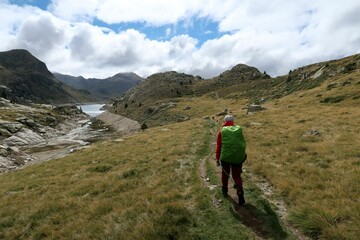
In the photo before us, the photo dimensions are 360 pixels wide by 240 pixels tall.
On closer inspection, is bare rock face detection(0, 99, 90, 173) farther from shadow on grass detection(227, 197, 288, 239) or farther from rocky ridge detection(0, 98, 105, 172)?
shadow on grass detection(227, 197, 288, 239)

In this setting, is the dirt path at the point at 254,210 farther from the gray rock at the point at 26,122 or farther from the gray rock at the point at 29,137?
the gray rock at the point at 26,122

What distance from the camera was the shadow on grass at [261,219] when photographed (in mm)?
9266

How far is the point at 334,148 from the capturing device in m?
18.0

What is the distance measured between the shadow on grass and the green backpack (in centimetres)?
171

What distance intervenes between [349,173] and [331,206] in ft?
12.8

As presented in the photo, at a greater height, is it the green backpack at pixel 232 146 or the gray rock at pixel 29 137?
the green backpack at pixel 232 146

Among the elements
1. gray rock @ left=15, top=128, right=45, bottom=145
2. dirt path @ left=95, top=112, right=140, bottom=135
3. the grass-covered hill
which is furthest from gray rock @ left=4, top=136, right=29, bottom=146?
the grass-covered hill

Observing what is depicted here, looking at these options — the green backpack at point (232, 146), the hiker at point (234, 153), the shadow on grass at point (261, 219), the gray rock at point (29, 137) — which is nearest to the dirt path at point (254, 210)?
the shadow on grass at point (261, 219)

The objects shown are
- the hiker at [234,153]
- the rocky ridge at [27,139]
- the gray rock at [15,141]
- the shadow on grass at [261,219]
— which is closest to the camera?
the shadow on grass at [261,219]

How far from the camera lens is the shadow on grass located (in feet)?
30.4

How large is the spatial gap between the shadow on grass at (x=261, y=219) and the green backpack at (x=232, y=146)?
5.61ft

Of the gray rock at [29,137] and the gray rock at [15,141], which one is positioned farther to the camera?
the gray rock at [29,137]

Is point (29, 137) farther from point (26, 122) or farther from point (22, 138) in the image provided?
point (26, 122)

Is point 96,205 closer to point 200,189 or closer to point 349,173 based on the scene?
point 200,189
